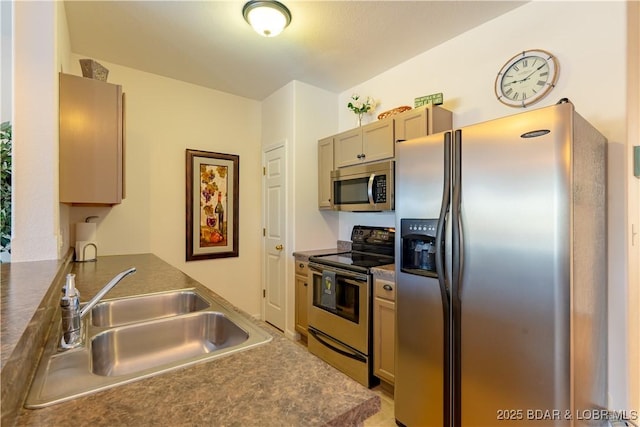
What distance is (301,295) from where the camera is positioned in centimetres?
303

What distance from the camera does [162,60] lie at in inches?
108

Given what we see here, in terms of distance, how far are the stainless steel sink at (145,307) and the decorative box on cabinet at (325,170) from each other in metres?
1.86

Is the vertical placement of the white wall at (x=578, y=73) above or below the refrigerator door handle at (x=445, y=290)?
above

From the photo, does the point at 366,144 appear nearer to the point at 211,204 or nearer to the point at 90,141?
the point at 211,204

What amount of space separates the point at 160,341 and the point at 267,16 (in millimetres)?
2006

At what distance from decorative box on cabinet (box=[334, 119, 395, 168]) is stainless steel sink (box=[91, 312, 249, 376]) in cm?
195

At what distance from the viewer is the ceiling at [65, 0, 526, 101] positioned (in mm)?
2053

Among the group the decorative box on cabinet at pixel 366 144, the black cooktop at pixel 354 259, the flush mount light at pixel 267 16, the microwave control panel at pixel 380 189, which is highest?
the flush mount light at pixel 267 16

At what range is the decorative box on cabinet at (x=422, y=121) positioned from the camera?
2.28m

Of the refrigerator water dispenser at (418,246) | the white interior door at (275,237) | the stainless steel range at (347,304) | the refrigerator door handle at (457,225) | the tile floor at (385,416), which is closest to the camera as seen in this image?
the refrigerator door handle at (457,225)

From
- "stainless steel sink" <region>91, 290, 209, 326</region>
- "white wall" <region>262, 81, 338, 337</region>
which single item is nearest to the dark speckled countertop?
"stainless steel sink" <region>91, 290, 209, 326</region>

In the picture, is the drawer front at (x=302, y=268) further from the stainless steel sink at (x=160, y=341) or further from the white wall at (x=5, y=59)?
the white wall at (x=5, y=59)

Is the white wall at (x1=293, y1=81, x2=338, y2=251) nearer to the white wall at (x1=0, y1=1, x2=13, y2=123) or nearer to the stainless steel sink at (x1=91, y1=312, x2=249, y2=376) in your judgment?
the stainless steel sink at (x1=91, y1=312, x2=249, y2=376)

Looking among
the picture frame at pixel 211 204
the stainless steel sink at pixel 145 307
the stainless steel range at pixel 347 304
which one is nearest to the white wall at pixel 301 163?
the stainless steel range at pixel 347 304
